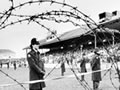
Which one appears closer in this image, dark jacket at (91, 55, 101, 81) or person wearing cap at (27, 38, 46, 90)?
person wearing cap at (27, 38, 46, 90)

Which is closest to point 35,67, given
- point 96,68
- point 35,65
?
point 35,65

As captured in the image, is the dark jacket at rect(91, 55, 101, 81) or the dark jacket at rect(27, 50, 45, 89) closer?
the dark jacket at rect(27, 50, 45, 89)

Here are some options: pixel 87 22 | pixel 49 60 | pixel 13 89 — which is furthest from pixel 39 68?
pixel 49 60

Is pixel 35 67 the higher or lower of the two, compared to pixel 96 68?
higher

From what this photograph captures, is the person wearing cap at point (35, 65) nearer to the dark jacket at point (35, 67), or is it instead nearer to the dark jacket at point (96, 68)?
the dark jacket at point (35, 67)

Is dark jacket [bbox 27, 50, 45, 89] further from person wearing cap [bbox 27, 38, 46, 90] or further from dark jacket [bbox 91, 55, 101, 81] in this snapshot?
dark jacket [bbox 91, 55, 101, 81]

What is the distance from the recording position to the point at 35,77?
5.70m

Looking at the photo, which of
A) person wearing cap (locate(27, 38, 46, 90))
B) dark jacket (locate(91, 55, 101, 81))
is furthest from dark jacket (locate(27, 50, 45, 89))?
dark jacket (locate(91, 55, 101, 81))

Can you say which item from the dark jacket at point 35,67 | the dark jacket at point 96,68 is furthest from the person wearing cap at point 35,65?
the dark jacket at point 96,68

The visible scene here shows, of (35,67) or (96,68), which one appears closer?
(35,67)

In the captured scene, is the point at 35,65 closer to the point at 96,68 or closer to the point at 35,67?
the point at 35,67

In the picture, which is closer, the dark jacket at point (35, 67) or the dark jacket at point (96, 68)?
the dark jacket at point (35, 67)

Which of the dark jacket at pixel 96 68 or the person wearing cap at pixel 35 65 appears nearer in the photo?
the person wearing cap at pixel 35 65

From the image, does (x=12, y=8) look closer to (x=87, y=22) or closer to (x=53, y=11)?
(x=53, y=11)
